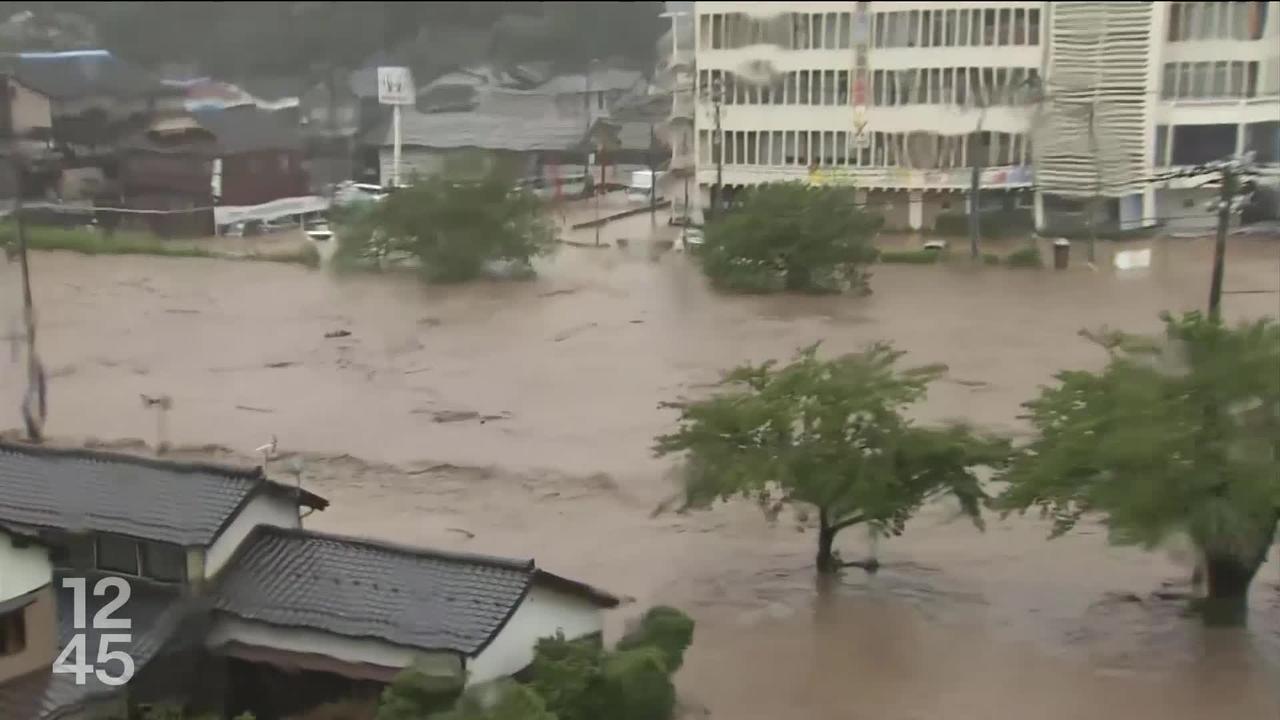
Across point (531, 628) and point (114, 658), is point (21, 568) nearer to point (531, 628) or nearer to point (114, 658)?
point (114, 658)

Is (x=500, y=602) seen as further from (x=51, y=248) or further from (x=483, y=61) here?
(x=483, y=61)

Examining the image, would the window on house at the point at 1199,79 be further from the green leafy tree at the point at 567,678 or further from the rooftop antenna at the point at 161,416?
the green leafy tree at the point at 567,678

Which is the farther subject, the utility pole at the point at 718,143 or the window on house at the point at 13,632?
the utility pole at the point at 718,143

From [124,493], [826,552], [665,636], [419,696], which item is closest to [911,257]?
[826,552]

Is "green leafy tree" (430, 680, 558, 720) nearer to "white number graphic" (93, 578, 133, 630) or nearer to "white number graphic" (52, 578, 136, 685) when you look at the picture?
"white number graphic" (52, 578, 136, 685)

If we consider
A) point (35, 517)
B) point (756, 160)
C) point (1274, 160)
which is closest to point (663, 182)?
point (756, 160)

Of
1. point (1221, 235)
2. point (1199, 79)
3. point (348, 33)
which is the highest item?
point (348, 33)

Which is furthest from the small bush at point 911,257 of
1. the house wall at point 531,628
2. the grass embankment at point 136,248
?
the house wall at point 531,628
